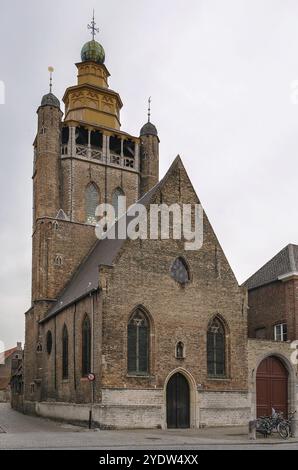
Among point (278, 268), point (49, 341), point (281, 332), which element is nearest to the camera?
point (281, 332)

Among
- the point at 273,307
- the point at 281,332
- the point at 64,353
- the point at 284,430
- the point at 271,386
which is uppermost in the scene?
the point at 273,307

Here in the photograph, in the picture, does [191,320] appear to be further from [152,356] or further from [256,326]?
[256,326]

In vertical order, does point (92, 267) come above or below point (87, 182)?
below

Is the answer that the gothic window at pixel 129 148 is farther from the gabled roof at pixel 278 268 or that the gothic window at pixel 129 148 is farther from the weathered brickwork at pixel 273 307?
the weathered brickwork at pixel 273 307

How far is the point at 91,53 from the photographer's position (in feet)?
152

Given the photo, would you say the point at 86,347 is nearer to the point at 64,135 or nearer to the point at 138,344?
the point at 138,344

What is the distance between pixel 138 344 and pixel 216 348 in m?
4.62

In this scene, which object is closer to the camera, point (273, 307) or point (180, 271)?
point (180, 271)

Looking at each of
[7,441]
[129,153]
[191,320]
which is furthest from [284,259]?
[7,441]

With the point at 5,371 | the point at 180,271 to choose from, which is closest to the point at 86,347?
the point at 180,271

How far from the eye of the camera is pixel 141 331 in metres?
28.5

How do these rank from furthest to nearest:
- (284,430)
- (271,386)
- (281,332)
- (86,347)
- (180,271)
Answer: (281,332), (271,386), (180,271), (86,347), (284,430)

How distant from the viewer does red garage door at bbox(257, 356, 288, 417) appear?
104 ft

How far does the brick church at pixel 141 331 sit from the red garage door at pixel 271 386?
0.32 ft
